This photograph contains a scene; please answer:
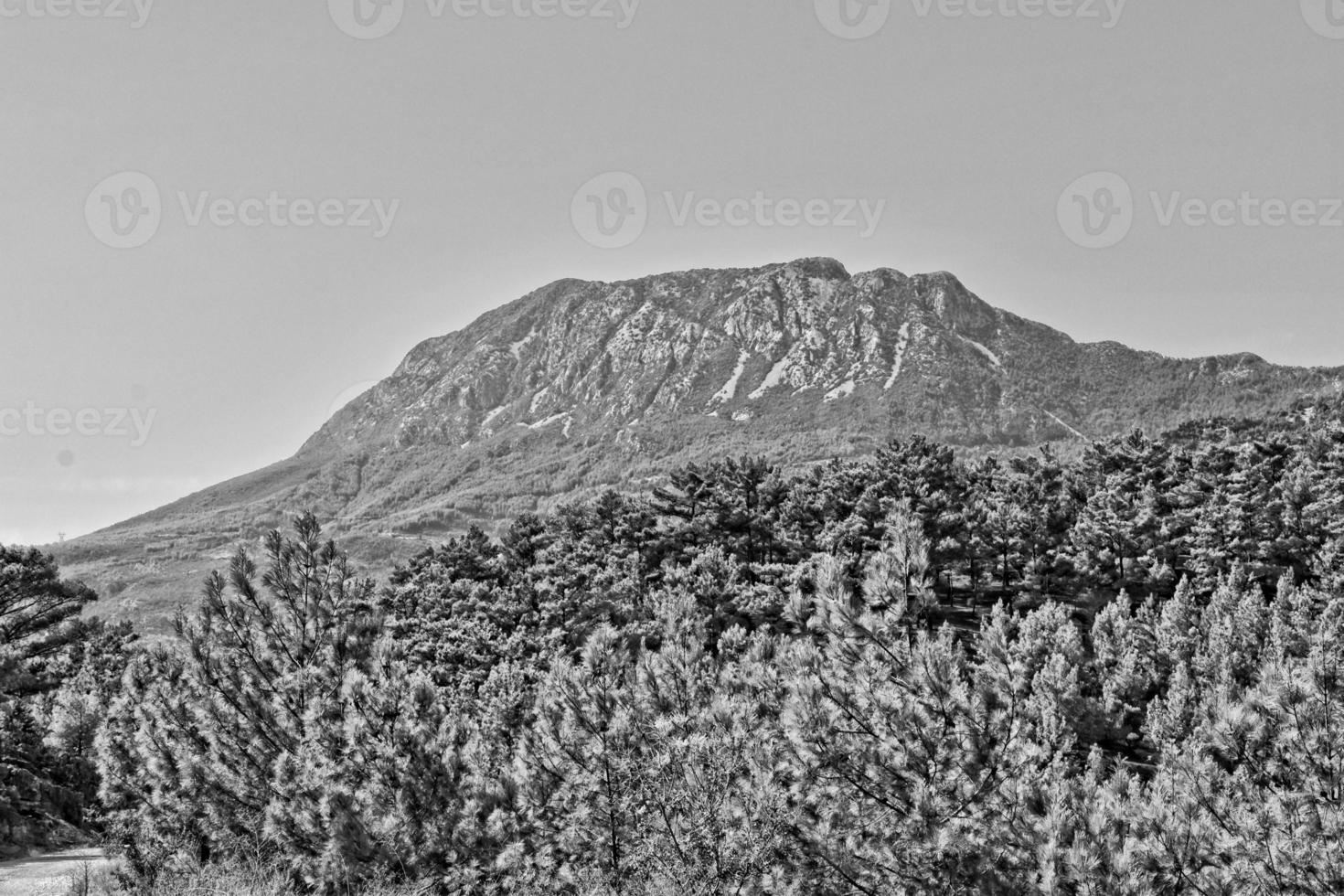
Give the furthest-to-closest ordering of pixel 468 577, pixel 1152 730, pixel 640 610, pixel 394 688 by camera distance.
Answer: pixel 468 577 < pixel 640 610 < pixel 1152 730 < pixel 394 688

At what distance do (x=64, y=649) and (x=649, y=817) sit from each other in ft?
121

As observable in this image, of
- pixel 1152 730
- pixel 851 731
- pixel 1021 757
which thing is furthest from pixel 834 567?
pixel 1152 730

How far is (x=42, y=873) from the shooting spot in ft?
51.2

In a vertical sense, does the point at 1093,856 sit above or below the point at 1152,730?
above

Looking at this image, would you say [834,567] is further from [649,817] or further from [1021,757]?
[649,817]

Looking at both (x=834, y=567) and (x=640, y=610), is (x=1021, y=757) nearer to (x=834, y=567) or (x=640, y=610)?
(x=834, y=567)

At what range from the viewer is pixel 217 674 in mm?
12445

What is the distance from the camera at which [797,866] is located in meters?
9.05

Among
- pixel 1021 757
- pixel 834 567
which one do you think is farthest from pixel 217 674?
pixel 1021 757

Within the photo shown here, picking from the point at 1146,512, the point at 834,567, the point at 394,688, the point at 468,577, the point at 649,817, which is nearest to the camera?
the point at 834,567

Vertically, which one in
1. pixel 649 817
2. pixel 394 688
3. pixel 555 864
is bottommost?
pixel 555 864

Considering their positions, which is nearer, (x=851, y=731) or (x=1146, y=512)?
(x=851, y=731)

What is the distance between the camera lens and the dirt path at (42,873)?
Result: 14.0 m

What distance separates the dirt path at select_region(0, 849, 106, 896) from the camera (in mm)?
14031
